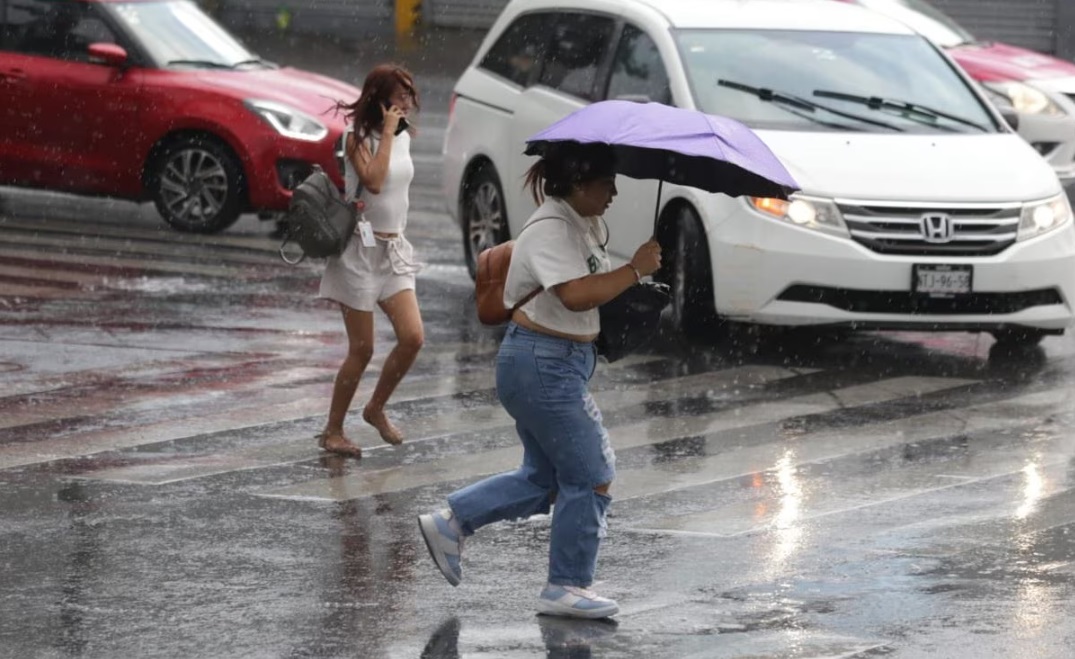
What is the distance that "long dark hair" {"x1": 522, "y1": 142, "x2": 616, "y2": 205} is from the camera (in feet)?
22.3

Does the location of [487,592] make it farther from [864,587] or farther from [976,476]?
[976,476]

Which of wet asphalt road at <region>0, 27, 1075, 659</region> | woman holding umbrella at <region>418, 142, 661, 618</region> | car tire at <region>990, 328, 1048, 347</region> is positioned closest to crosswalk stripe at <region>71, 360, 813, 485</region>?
wet asphalt road at <region>0, 27, 1075, 659</region>

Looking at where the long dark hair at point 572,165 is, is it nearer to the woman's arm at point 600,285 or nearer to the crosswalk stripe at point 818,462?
the woman's arm at point 600,285

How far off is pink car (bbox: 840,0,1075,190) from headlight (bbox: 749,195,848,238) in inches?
254

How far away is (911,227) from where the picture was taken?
459 inches

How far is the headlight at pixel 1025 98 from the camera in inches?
733

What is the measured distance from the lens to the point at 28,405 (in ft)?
34.4

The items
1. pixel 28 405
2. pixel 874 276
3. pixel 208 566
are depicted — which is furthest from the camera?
pixel 874 276

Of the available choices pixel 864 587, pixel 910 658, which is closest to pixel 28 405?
pixel 864 587

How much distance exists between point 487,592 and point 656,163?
4.78 feet

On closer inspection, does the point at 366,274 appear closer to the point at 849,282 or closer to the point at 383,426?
the point at 383,426

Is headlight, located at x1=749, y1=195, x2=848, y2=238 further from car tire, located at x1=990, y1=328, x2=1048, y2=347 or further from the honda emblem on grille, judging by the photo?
car tire, located at x1=990, y1=328, x2=1048, y2=347

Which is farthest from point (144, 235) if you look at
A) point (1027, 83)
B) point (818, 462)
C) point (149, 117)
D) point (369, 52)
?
point (369, 52)

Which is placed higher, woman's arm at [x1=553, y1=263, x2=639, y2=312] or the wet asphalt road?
woman's arm at [x1=553, y1=263, x2=639, y2=312]
